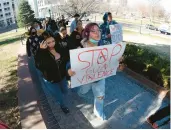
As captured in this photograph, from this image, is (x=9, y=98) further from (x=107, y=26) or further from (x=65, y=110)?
(x=107, y=26)

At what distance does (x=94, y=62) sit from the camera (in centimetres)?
410

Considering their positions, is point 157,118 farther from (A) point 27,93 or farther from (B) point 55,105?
(A) point 27,93

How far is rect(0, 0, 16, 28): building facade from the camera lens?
9550 centimetres

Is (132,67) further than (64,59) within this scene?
Yes

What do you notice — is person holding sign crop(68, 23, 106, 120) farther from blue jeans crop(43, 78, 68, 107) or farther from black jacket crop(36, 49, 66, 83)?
black jacket crop(36, 49, 66, 83)

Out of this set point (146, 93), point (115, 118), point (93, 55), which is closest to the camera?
point (93, 55)

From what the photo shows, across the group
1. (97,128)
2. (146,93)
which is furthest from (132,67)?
(97,128)

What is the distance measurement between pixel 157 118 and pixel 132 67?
2.95 m

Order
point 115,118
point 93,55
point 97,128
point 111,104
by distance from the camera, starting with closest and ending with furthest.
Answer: point 93,55 → point 97,128 → point 115,118 → point 111,104

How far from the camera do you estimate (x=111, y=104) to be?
5277 millimetres

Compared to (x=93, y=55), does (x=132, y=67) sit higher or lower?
lower

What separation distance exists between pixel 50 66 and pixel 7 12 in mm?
101040

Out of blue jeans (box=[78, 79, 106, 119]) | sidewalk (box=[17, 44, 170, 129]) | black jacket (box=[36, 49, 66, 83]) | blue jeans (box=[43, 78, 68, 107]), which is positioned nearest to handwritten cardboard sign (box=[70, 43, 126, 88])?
blue jeans (box=[78, 79, 106, 119])

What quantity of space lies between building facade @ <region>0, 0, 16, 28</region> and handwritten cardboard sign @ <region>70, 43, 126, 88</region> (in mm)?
96755
